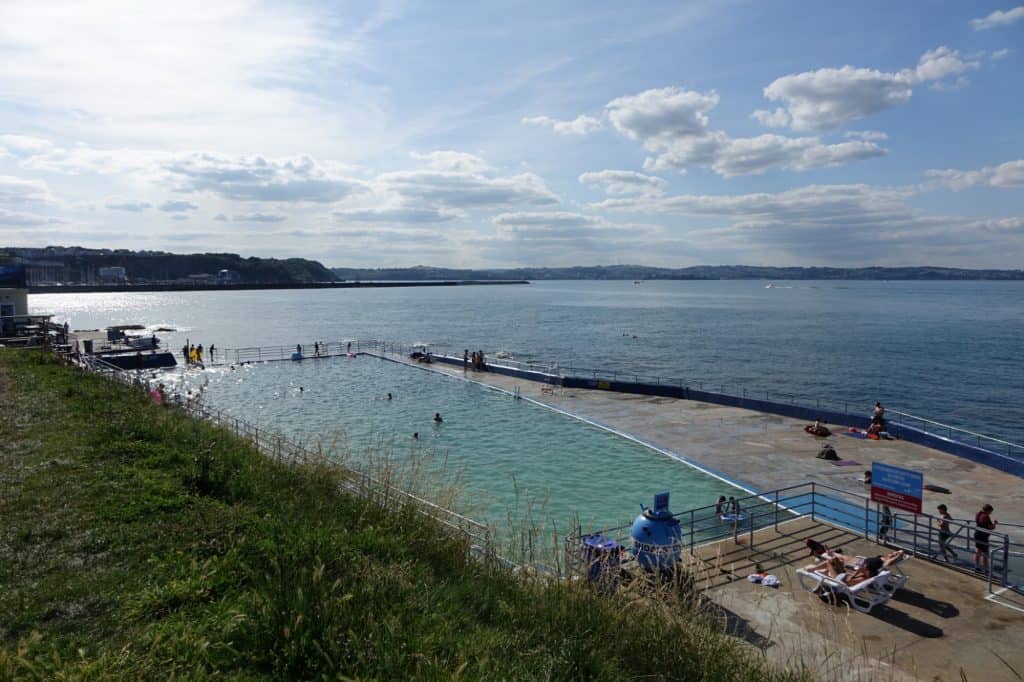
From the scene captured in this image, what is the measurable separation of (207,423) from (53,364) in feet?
41.4

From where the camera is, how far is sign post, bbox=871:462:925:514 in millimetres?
12837

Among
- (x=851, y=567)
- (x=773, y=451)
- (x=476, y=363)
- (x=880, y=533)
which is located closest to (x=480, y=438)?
(x=773, y=451)

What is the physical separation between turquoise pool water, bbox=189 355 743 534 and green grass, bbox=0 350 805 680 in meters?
2.44

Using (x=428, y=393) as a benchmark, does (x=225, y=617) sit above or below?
above

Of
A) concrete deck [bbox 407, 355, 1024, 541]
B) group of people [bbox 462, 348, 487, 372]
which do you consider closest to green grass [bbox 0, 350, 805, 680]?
concrete deck [bbox 407, 355, 1024, 541]

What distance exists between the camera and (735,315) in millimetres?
128000

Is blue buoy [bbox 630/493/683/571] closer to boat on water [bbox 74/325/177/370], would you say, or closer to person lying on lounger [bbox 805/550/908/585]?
person lying on lounger [bbox 805/550/908/585]

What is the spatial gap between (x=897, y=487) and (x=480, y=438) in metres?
15.3

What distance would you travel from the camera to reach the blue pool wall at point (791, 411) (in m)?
20.7

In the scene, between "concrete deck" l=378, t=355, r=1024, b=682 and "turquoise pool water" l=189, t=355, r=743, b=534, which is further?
"turquoise pool water" l=189, t=355, r=743, b=534

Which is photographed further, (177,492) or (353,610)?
(177,492)

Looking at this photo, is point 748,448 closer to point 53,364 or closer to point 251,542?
point 251,542

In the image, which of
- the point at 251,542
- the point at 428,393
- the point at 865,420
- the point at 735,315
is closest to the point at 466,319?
the point at 735,315

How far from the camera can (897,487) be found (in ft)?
43.2
